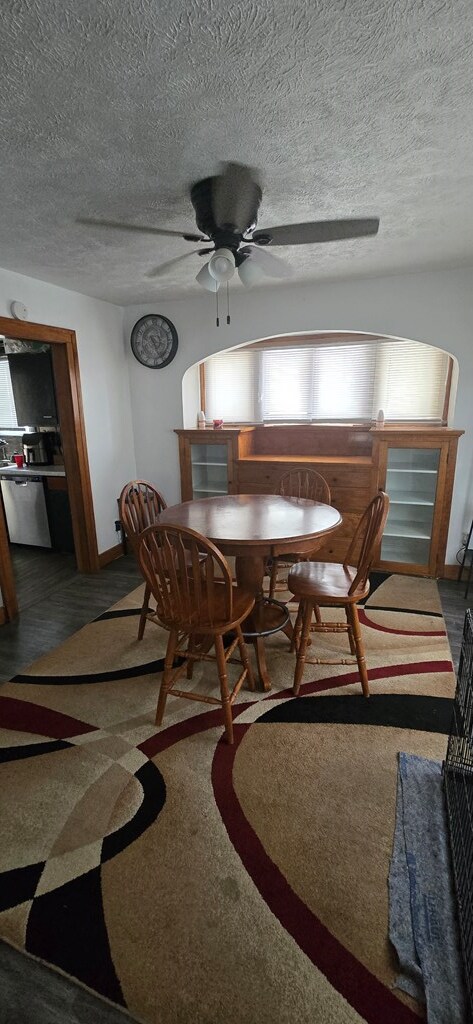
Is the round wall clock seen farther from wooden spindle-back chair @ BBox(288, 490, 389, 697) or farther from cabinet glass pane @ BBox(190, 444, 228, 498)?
wooden spindle-back chair @ BBox(288, 490, 389, 697)

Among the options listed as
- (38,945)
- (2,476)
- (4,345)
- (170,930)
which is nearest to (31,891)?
(38,945)

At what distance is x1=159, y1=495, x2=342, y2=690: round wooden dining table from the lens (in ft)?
6.59

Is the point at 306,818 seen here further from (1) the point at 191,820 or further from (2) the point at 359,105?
(2) the point at 359,105

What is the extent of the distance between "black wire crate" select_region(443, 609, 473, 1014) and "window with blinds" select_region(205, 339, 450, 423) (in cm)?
274

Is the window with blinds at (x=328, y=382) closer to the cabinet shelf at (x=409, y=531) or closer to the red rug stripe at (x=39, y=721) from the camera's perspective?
the cabinet shelf at (x=409, y=531)

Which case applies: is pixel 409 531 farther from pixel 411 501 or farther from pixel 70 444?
pixel 70 444

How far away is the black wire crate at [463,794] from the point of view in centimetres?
118

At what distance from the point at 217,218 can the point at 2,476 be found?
343 cm

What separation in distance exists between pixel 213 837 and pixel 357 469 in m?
2.75

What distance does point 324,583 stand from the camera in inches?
88.9

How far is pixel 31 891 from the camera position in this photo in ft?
4.35

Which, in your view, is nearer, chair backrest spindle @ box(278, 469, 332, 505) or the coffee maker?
chair backrest spindle @ box(278, 469, 332, 505)

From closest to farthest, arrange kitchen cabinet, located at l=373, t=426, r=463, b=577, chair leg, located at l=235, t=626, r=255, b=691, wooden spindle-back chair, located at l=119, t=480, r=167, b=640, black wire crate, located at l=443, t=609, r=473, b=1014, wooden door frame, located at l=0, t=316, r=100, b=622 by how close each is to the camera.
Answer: black wire crate, located at l=443, t=609, r=473, b=1014 → chair leg, located at l=235, t=626, r=255, b=691 → wooden spindle-back chair, located at l=119, t=480, r=167, b=640 → wooden door frame, located at l=0, t=316, r=100, b=622 → kitchen cabinet, located at l=373, t=426, r=463, b=577

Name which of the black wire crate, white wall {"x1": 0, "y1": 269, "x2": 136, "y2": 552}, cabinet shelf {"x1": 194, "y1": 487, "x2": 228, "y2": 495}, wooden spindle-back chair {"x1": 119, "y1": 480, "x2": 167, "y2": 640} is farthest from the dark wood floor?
the black wire crate
